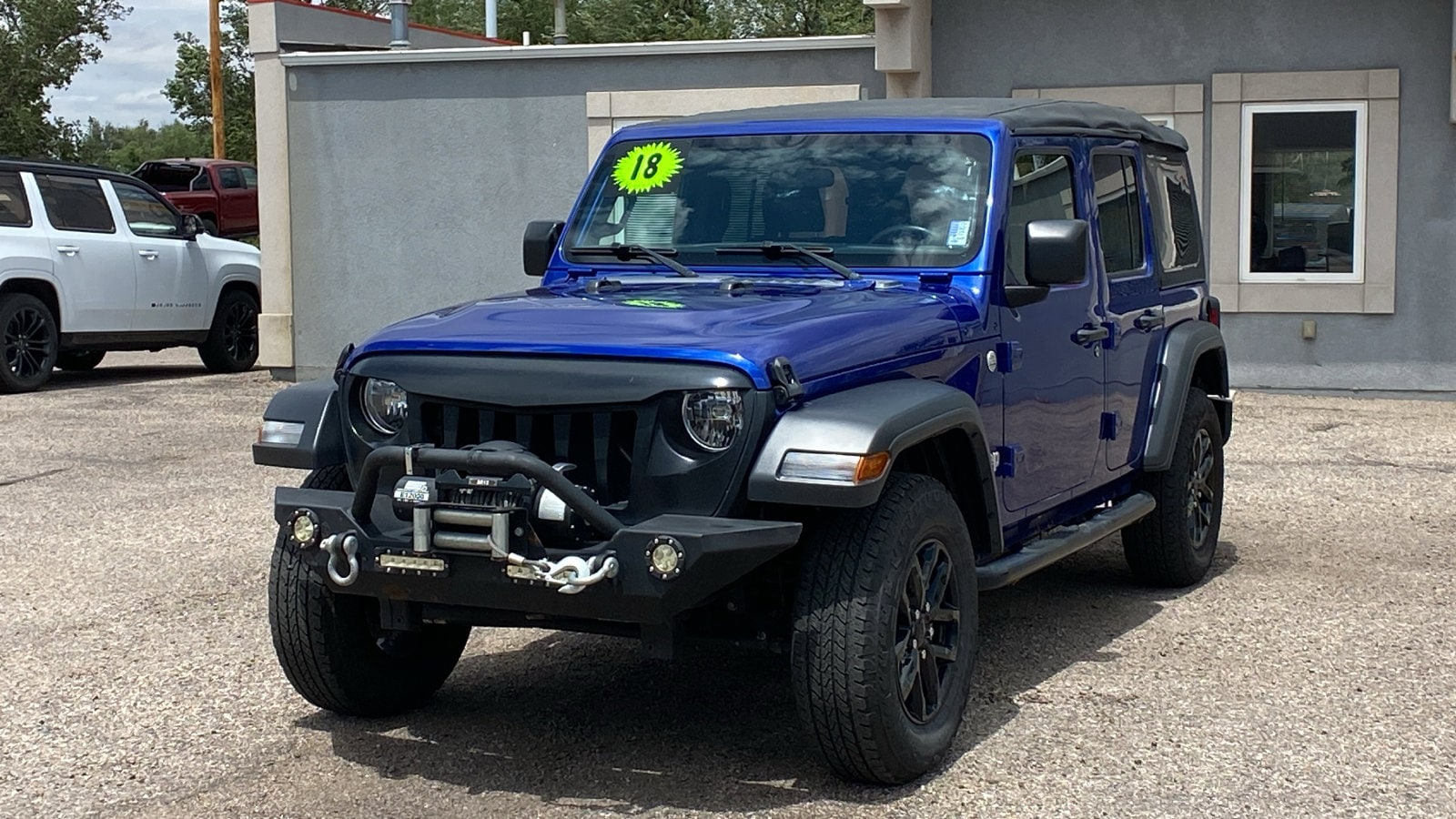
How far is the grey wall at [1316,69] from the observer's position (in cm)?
1373

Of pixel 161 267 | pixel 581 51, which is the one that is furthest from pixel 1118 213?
pixel 161 267

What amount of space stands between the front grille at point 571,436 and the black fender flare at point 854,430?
366 mm

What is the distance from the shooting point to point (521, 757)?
16.8 feet

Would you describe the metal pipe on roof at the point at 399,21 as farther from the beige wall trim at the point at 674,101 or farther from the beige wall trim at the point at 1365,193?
the beige wall trim at the point at 1365,193

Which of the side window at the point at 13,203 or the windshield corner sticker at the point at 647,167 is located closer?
the windshield corner sticker at the point at 647,167

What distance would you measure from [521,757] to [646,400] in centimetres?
123

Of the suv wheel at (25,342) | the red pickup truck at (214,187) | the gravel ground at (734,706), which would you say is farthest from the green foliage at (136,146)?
the gravel ground at (734,706)

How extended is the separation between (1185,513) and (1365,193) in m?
7.60

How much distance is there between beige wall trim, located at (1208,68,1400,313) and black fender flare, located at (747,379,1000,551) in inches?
387

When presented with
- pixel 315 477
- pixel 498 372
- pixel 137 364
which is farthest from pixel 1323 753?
pixel 137 364

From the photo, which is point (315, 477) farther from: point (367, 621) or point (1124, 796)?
point (1124, 796)

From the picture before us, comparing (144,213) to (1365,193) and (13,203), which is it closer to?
(13,203)

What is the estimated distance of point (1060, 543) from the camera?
5.95 meters

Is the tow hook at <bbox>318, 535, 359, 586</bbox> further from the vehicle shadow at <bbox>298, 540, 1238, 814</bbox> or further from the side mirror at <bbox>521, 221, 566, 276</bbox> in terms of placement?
the side mirror at <bbox>521, 221, 566, 276</bbox>
